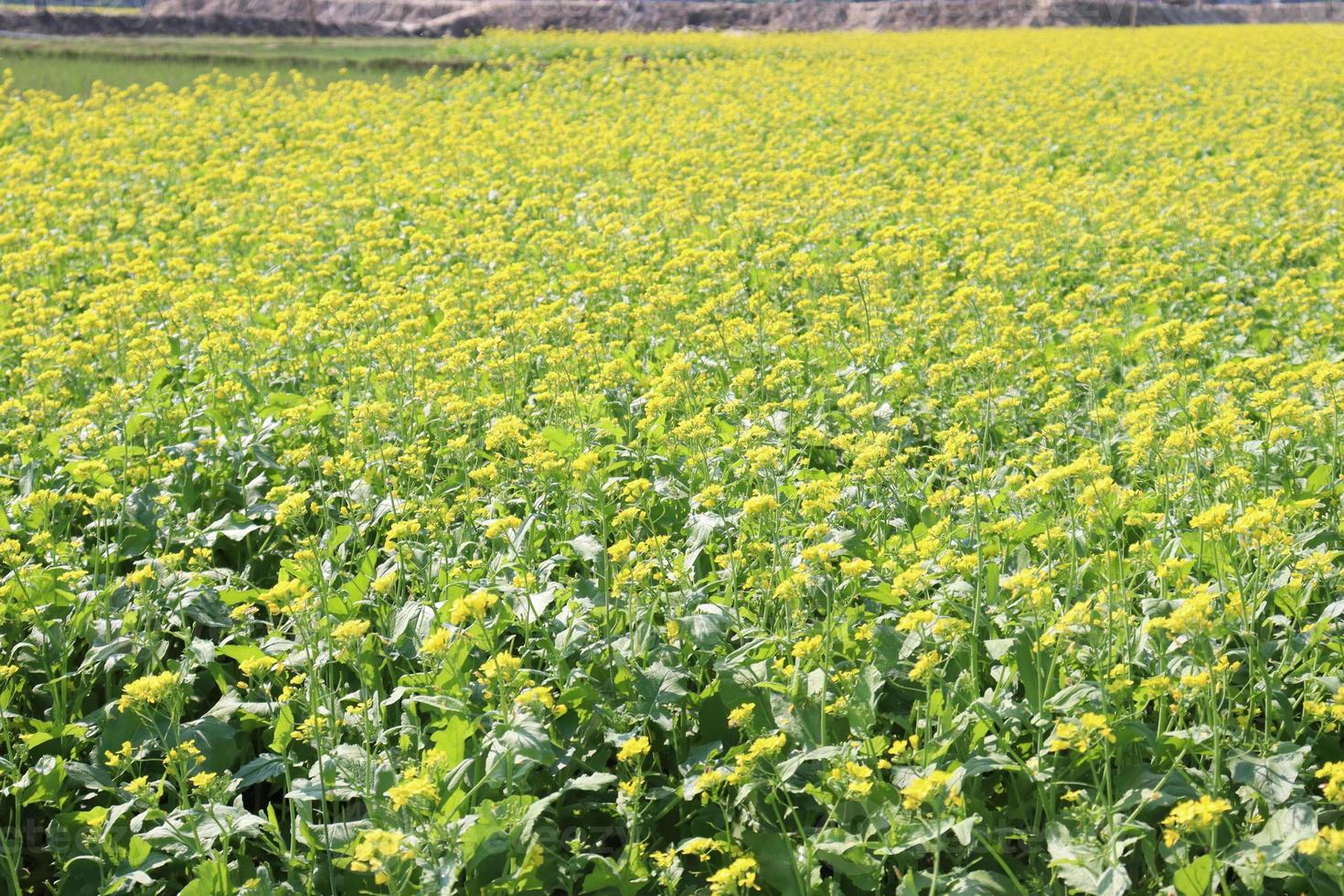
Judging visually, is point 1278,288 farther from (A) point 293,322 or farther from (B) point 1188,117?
(B) point 1188,117

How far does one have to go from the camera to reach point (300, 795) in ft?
8.52

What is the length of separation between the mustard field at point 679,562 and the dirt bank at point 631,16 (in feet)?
95.6

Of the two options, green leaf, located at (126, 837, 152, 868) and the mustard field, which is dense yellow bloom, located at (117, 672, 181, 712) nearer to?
the mustard field

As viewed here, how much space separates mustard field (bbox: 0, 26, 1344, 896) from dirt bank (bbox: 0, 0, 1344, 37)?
2914 centimetres

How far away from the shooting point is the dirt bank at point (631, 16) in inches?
1362

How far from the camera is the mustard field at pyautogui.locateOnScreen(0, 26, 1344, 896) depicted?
2.54 m

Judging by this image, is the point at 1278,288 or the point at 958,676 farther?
the point at 1278,288

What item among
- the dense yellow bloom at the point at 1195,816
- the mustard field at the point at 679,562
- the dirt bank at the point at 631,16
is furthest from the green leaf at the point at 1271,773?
the dirt bank at the point at 631,16

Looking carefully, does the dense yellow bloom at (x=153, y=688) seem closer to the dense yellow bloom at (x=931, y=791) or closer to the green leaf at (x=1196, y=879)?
the dense yellow bloom at (x=931, y=791)

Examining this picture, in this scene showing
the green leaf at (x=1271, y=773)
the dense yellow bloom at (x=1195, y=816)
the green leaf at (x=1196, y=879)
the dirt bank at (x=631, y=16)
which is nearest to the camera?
the dense yellow bloom at (x=1195, y=816)

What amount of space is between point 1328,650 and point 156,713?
9.62 feet

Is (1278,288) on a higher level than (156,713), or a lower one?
higher

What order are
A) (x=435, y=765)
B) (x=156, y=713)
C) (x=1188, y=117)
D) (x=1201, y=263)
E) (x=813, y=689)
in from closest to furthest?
(x=435, y=765) < (x=813, y=689) < (x=156, y=713) < (x=1201, y=263) < (x=1188, y=117)

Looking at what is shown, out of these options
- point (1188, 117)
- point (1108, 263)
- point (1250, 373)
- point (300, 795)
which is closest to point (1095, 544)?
point (1250, 373)
